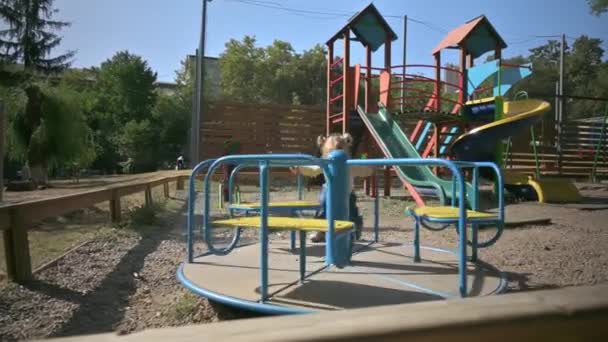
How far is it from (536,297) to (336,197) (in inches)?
98.2

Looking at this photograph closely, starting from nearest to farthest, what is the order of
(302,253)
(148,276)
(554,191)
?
(302,253), (148,276), (554,191)

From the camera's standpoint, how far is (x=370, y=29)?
11.0m

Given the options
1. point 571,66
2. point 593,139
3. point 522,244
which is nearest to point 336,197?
point 522,244

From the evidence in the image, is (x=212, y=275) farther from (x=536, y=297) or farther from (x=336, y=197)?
(x=536, y=297)

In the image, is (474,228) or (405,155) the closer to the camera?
(474,228)

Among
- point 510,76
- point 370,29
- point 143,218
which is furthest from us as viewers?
point 370,29

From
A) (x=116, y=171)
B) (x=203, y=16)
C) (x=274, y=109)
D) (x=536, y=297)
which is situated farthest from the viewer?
(x=116, y=171)

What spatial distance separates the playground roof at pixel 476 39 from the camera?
10.2 meters

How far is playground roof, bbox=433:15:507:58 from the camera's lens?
10234mm

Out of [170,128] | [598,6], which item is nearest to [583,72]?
[598,6]

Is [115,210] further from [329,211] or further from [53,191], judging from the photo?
[53,191]

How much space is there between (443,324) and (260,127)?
14.8 meters

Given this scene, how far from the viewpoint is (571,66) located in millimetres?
42469

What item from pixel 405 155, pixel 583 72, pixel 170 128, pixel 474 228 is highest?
pixel 583 72
